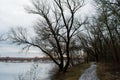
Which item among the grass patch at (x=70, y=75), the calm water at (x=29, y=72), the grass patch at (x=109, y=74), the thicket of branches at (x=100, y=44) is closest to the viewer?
the calm water at (x=29, y=72)

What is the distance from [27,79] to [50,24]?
15422 mm

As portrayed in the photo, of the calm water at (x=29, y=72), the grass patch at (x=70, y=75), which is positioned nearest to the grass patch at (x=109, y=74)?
the grass patch at (x=70, y=75)

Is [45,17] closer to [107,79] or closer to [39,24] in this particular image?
[39,24]

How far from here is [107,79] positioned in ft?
64.4

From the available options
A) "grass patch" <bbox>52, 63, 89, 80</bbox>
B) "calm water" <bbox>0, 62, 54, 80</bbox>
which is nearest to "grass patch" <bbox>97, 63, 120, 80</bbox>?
"grass patch" <bbox>52, 63, 89, 80</bbox>

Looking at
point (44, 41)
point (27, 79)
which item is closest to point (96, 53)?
point (44, 41)

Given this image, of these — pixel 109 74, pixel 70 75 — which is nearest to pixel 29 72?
pixel 109 74

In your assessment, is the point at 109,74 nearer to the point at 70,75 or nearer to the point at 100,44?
the point at 70,75

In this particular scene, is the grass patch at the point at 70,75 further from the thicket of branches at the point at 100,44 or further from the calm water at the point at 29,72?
the thicket of branches at the point at 100,44

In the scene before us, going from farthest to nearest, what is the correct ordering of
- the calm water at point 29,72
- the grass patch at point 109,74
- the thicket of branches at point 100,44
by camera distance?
the thicket of branches at point 100,44, the grass patch at point 109,74, the calm water at point 29,72

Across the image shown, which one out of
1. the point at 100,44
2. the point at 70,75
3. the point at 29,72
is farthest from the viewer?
the point at 100,44

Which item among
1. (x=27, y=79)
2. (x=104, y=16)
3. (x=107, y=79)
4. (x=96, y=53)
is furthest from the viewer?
(x=96, y=53)

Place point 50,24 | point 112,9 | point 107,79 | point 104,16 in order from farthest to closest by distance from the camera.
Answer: point 50,24 → point 104,16 → point 112,9 → point 107,79

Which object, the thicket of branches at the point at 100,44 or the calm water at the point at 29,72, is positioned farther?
the thicket of branches at the point at 100,44
